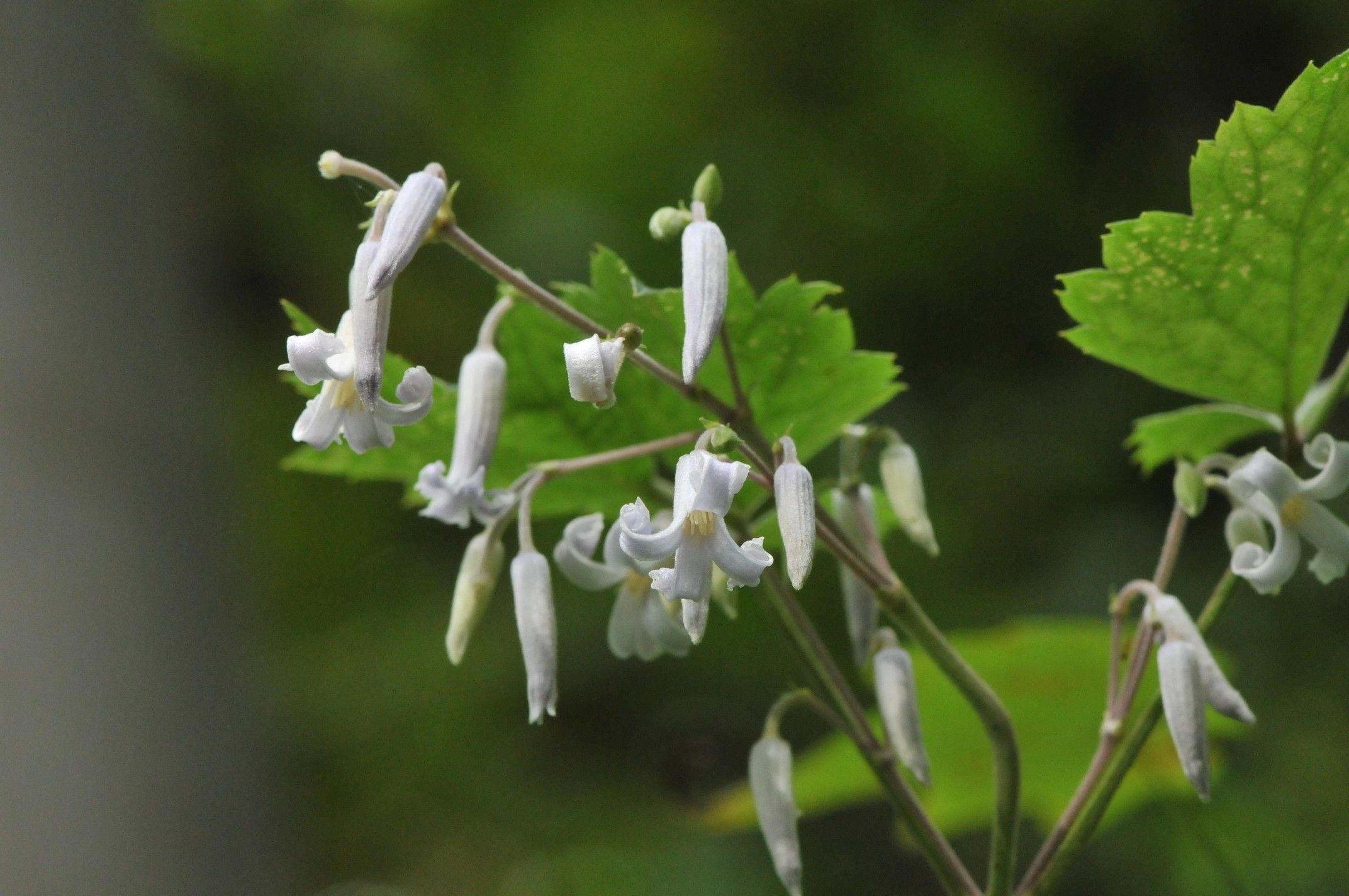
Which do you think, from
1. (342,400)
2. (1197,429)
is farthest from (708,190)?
(1197,429)

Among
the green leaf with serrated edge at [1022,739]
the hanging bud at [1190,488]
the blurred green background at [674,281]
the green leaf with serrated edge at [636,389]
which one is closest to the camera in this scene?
the hanging bud at [1190,488]

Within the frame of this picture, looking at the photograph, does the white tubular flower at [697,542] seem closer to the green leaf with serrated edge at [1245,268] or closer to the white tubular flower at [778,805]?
the white tubular flower at [778,805]

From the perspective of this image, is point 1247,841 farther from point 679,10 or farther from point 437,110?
point 437,110

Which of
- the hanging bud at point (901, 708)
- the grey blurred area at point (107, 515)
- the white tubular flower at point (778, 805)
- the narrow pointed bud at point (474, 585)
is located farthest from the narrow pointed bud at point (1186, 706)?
the grey blurred area at point (107, 515)

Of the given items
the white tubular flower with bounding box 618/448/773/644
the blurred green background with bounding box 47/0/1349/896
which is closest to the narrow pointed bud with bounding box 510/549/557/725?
the white tubular flower with bounding box 618/448/773/644

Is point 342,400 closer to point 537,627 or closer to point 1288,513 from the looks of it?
point 537,627

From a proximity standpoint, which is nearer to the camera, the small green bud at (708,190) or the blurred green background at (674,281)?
the small green bud at (708,190)
